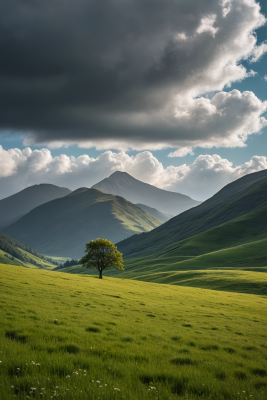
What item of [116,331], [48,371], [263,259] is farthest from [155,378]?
[263,259]

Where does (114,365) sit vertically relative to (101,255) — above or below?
above

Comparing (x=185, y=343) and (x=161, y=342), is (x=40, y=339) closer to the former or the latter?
(x=161, y=342)

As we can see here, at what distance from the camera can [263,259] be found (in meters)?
132

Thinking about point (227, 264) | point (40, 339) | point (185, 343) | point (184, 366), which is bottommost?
point (227, 264)

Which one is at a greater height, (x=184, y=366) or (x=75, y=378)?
(x=75, y=378)

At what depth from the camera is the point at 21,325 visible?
493 inches

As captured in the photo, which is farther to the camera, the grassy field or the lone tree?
the lone tree

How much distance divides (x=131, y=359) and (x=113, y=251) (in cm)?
6999

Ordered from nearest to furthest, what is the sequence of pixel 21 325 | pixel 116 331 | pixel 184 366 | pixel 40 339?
pixel 184 366
pixel 40 339
pixel 21 325
pixel 116 331

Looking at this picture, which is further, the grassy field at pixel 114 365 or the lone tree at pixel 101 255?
the lone tree at pixel 101 255

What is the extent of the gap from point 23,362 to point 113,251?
72.0 m

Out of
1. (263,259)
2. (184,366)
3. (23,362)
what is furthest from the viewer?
(263,259)

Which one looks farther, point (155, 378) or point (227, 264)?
point (227, 264)

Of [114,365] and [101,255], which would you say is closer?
[114,365]
